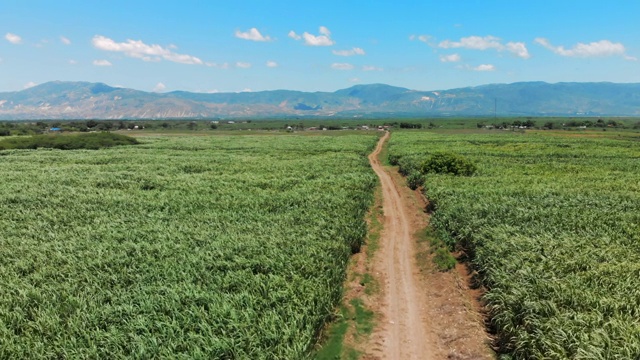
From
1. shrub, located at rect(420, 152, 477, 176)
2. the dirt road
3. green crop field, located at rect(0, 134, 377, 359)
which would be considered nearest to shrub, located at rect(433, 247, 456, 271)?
the dirt road

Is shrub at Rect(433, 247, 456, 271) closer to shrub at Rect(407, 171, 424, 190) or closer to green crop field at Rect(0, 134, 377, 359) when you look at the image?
green crop field at Rect(0, 134, 377, 359)

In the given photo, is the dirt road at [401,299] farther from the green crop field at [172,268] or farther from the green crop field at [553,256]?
the green crop field at [553,256]

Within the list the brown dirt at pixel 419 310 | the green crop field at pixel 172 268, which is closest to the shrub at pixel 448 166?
the green crop field at pixel 172 268

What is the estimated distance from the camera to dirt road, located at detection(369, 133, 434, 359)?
11.0 metres

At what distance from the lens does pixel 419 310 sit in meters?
13.2

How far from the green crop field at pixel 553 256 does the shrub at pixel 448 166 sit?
5.57 meters

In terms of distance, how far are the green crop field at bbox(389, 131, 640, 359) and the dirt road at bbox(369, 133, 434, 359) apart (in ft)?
7.26

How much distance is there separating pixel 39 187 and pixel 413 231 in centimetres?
2778

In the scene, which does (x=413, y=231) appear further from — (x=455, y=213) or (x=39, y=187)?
(x=39, y=187)

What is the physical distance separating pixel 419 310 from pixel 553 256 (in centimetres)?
541

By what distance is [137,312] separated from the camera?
10.5 m

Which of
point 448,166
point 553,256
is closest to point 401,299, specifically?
point 553,256

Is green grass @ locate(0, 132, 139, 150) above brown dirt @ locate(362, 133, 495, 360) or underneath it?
above

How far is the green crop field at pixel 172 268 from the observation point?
30.8ft
